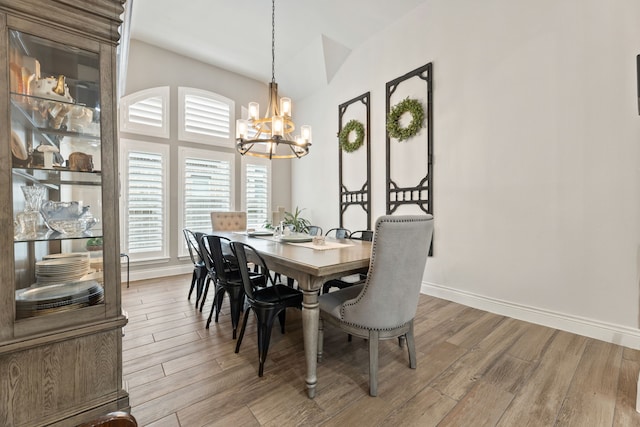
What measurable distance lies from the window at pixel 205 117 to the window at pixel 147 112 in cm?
24

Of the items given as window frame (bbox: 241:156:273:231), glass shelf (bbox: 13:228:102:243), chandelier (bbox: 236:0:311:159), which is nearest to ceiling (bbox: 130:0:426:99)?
chandelier (bbox: 236:0:311:159)

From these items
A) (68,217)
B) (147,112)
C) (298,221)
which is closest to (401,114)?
(298,221)

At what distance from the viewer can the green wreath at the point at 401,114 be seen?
354 cm

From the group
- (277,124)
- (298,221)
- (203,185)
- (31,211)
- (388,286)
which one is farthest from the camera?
(298,221)

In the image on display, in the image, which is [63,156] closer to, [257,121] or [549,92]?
[257,121]

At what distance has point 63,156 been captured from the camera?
1.26 meters

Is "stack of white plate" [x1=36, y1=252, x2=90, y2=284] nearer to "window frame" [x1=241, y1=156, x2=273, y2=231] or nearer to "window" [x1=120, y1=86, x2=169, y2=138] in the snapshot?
"window" [x1=120, y1=86, x2=169, y2=138]

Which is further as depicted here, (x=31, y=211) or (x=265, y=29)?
(x=265, y=29)

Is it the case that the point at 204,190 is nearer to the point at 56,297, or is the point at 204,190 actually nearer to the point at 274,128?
the point at 274,128

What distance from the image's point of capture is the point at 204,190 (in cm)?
488

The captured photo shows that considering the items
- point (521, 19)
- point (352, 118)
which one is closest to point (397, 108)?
point (352, 118)

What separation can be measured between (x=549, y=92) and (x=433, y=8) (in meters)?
1.85

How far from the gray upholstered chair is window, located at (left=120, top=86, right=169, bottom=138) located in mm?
4326

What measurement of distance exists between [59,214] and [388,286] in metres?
1.71
